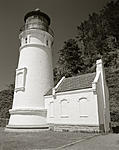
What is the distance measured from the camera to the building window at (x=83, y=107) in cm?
1499

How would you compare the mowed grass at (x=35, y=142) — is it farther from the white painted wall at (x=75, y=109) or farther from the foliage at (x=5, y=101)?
the foliage at (x=5, y=101)

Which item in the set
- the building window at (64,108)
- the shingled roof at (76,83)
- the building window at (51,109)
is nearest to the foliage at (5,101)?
the building window at (51,109)

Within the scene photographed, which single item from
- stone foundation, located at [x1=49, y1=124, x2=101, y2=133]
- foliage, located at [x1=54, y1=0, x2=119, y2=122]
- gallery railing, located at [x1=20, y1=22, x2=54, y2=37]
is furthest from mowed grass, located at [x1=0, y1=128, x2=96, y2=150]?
foliage, located at [x1=54, y1=0, x2=119, y2=122]

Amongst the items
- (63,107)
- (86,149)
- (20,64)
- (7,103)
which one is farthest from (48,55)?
(7,103)

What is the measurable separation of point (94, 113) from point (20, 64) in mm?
10352

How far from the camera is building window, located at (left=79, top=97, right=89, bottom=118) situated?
1499cm

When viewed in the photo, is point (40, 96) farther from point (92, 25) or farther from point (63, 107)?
point (92, 25)

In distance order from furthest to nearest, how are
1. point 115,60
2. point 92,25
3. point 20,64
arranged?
point 92,25 < point 115,60 < point 20,64

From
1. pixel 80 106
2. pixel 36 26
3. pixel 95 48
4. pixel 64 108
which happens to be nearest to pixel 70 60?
pixel 95 48

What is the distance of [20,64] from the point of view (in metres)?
19.3

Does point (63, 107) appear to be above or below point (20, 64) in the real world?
below

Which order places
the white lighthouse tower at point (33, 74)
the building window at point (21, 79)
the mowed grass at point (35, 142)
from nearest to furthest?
the mowed grass at point (35, 142) < the white lighthouse tower at point (33, 74) < the building window at point (21, 79)

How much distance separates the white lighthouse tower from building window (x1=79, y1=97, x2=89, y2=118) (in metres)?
4.29

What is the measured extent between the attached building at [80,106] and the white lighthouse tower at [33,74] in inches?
48.8
